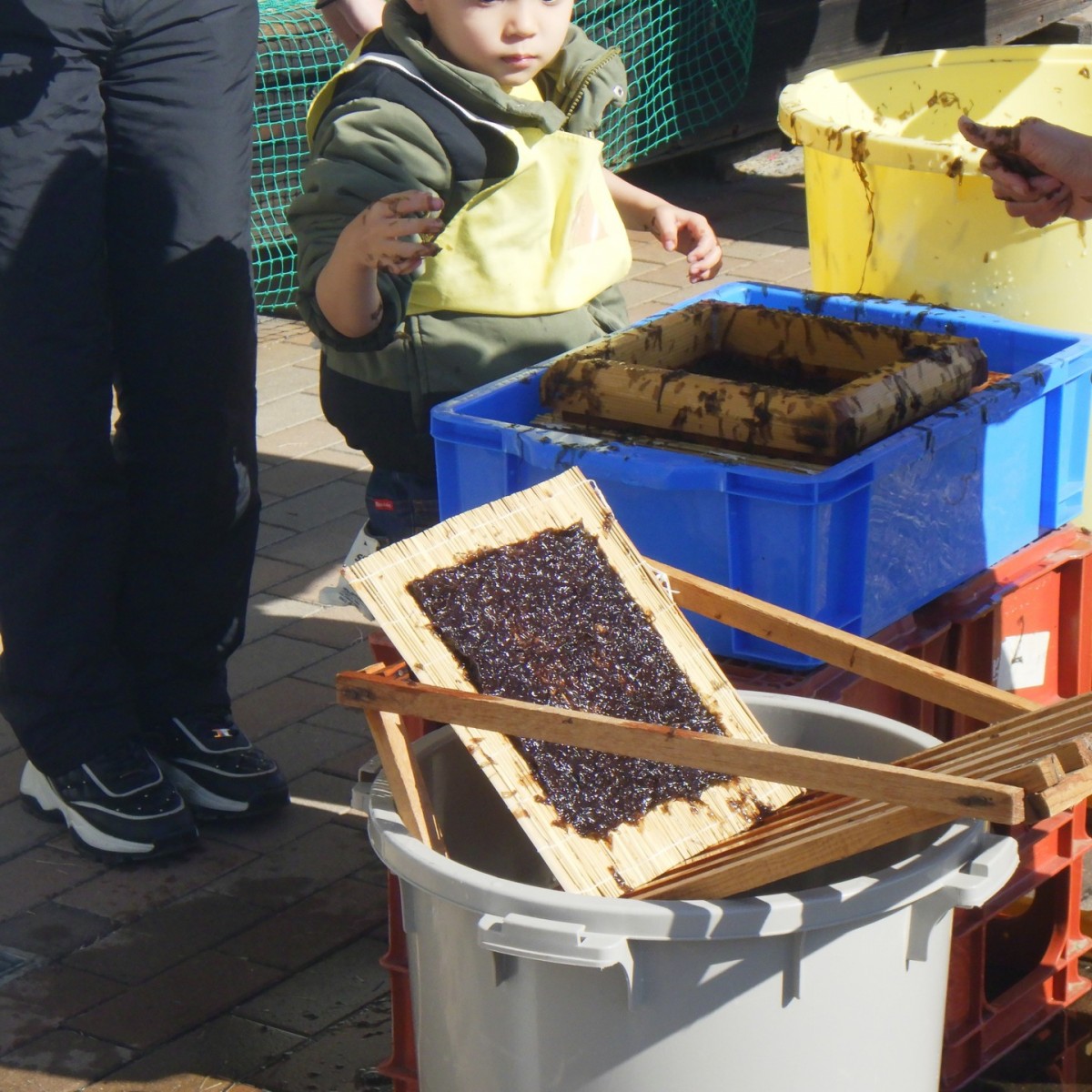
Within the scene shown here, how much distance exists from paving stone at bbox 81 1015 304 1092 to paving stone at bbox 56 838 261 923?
0.39 meters

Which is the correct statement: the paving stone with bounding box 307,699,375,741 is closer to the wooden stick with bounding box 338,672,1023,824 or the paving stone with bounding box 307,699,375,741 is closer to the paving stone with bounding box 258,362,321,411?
the wooden stick with bounding box 338,672,1023,824

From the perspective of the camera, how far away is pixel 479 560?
1964 millimetres

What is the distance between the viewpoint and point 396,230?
2244mm

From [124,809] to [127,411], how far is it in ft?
2.42

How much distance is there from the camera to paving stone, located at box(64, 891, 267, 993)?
8.75 ft

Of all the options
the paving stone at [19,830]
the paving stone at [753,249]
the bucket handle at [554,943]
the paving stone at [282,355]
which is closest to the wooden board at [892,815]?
the bucket handle at [554,943]

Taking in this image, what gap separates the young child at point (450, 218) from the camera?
2.47 metres

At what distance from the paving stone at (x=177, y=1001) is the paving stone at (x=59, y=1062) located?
25 millimetres

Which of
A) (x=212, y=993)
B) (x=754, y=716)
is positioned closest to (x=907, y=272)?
(x=754, y=716)

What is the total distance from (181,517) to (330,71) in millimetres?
3516

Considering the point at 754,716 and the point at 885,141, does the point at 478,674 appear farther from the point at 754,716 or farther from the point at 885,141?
the point at 885,141

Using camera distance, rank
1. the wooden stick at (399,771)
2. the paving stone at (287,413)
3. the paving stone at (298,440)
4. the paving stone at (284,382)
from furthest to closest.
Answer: the paving stone at (284,382)
the paving stone at (287,413)
the paving stone at (298,440)
the wooden stick at (399,771)

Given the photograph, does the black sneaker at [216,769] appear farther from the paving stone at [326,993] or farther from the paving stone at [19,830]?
the paving stone at [326,993]

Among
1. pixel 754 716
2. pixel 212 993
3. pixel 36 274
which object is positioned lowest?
pixel 212 993
